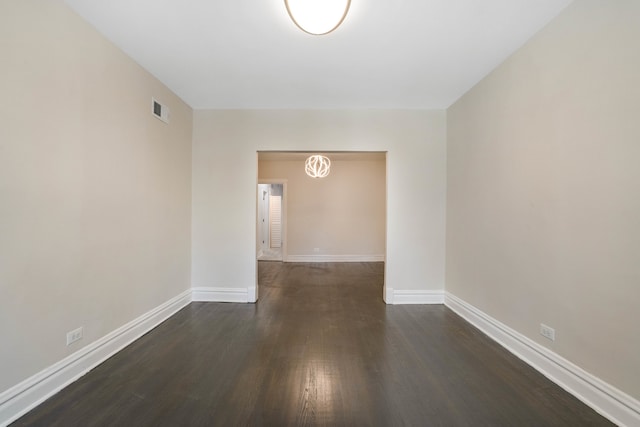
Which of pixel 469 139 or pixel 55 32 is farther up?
pixel 55 32

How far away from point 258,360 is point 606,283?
7.92 feet

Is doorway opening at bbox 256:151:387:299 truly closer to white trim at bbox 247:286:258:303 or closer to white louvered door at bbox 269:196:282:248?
white louvered door at bbox 269:196:282:248

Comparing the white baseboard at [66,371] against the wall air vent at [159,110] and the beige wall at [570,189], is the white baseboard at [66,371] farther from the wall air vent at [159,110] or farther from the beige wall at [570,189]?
the beige wall at [570,189]

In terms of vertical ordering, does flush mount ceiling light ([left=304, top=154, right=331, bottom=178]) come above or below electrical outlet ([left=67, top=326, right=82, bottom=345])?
above

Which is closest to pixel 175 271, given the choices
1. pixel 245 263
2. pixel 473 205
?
pixel 245 263

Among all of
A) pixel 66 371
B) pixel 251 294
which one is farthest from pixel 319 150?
pixel 66 371

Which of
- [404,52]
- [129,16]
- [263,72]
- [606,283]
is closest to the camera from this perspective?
[606,283]

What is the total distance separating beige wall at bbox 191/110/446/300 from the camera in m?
3.33

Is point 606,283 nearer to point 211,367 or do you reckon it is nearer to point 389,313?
point 389,313

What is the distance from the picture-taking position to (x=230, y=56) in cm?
222

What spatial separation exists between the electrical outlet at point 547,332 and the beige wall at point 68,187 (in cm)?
347

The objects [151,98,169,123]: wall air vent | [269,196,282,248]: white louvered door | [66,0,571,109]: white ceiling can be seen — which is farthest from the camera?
[269,196,282,248]: white louvered door

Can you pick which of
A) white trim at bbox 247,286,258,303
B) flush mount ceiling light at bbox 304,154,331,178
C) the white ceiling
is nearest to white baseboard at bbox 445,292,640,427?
the white ceiling

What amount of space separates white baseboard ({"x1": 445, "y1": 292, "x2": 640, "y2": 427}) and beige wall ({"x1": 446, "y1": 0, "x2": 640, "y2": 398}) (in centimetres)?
5
